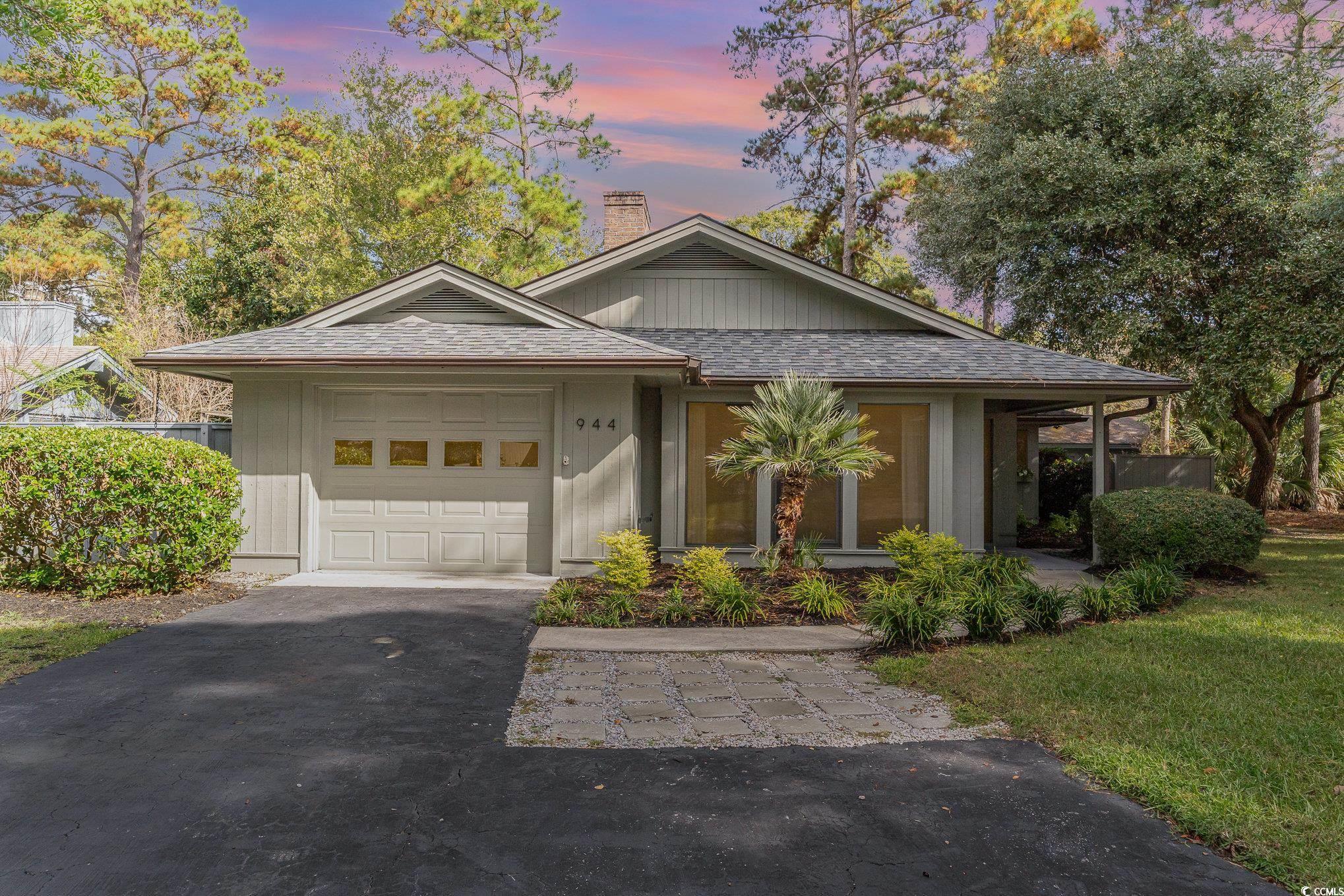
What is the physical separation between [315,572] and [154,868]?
6.88 m

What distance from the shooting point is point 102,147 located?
24766mm

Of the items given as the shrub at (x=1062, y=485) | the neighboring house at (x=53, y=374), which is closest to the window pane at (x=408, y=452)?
the neighboring house at (x=53, y=374)

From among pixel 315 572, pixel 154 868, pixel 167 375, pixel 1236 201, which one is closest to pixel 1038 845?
pixel 154 868

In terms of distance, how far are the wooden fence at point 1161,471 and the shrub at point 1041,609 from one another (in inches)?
268

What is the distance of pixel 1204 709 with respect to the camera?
4.76 metres

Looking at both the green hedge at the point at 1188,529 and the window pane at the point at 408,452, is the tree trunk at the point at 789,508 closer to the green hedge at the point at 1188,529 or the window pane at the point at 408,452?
the green hedge at the point at 1188,529

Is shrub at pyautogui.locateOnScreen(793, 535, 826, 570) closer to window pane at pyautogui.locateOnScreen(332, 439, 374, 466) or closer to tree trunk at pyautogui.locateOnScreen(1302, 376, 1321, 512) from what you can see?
window pane at pyautogui.locateOnScreen(332, 439, 374, 466)

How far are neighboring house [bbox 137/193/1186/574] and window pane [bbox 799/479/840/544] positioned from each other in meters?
0.02

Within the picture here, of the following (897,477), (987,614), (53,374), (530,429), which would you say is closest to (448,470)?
(530,429)

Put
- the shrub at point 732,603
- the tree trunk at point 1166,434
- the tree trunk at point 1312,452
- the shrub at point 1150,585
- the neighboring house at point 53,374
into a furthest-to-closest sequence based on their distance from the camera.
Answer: the tree trunk at point 1166,434 → the tree trunk at point 1312,452 → the neighboring house at point 53,374 → the shrub at point 1150,585 → the shrub at point 732,603

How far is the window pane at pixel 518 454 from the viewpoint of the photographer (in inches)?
378

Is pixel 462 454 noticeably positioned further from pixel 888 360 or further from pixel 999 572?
pixel 999 572

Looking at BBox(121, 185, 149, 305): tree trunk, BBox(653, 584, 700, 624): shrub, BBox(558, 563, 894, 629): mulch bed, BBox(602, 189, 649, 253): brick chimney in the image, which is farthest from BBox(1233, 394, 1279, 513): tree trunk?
BBox(121, 185, 149, 305): tree trunk

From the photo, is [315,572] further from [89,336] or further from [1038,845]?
[89,336]
